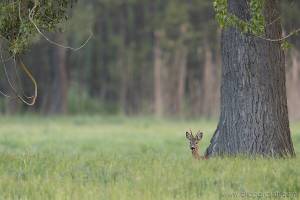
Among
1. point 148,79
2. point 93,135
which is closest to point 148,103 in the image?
point 148,79

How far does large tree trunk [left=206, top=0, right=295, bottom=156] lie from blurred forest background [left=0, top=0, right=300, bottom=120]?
2124 centimetres

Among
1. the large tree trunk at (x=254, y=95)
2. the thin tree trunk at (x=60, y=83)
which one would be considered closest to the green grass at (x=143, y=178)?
the large tree trunk at (x=254, y=95)

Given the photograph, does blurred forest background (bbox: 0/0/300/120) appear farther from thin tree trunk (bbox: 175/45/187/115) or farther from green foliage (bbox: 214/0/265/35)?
green foliage (bbox: 214/0/265/35)

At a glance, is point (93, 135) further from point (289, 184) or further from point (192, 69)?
point (192, 69)

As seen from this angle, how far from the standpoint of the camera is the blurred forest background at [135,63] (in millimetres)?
46281

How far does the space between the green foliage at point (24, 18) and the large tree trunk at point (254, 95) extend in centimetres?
353

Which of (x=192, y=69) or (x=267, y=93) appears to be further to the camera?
(x=192, y=69)

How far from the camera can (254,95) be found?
16.0 metres

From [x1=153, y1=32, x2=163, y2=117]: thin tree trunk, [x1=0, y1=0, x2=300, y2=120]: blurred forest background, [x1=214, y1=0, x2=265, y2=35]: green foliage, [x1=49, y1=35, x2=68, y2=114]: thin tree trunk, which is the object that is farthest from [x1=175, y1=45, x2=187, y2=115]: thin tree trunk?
[x1=214, y1=0, x2=265, y2=35]: green foliage

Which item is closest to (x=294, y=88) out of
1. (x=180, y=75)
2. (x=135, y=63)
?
(x=180, y=75)

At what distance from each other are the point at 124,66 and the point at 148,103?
735 centimetres

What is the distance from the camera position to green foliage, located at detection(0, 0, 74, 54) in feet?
46.3

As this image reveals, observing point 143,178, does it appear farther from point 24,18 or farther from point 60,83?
point 60,83

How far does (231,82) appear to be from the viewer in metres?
16.2
